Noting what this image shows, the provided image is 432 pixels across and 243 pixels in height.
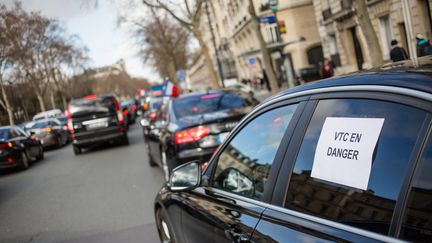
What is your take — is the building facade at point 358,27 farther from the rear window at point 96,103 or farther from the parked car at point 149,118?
the rear window at point 96,103

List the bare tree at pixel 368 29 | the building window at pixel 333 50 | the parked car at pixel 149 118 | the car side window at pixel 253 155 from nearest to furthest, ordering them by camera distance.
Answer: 1. the car side window at pixel 253 155
2. the parked car at pixel 149 118
3. the bare tree at pixel 368 29
4. the building window at pixel 333 50

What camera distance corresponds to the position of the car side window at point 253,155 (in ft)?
8.04

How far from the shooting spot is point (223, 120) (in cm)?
747

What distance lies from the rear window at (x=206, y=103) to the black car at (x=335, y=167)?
5522 mm

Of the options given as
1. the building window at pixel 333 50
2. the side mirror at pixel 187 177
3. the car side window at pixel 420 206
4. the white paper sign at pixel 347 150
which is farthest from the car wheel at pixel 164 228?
the building window at pixel 333 50

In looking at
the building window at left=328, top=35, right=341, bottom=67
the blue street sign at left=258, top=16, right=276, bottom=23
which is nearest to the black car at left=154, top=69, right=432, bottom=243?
the blue street sign at left=258, top=16, right=276, bottom=23

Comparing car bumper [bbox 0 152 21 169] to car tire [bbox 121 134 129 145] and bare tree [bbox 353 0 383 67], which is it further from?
bare tree [bbox 353 0 383 67]

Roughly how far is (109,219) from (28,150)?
1121cm

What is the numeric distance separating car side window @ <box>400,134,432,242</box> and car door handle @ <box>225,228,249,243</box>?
874mm

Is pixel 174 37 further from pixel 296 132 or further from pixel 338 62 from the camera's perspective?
pixel 296 132

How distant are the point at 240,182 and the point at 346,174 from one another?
3.30ft

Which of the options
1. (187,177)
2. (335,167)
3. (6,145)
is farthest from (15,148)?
(335,167)

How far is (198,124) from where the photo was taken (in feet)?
24.6

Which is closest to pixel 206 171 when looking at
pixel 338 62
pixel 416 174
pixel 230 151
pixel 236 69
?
pixel 230 151
